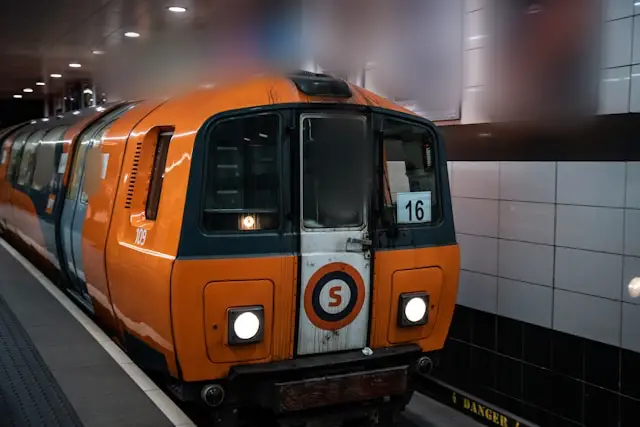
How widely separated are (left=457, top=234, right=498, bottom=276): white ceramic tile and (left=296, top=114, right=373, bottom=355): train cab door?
6.70 ft

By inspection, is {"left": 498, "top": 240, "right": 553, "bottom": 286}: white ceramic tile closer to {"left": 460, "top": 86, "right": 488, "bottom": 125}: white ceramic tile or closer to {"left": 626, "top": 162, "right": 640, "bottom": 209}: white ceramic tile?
{"left": 626, "top": 162, "right": 640, "bottom": 209}: white ceramic tile

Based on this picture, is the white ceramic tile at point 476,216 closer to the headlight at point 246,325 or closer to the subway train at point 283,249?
the subway train at point 283,249

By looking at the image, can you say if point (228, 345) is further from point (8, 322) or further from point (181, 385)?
point (8, 322)

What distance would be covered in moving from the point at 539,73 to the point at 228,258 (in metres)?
2.67

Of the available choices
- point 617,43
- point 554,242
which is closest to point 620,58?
point 617,43

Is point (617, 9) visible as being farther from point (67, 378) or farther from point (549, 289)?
point (67, 378)

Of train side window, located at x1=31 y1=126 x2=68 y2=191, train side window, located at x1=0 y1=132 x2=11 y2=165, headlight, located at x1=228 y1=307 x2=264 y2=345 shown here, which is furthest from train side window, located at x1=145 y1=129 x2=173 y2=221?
train side window, located at x1=0 y1=132 x2=11 y2=165

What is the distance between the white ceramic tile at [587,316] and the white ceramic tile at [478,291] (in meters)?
0.69

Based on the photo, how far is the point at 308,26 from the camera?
7000 mm

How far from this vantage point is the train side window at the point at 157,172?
14.3ft

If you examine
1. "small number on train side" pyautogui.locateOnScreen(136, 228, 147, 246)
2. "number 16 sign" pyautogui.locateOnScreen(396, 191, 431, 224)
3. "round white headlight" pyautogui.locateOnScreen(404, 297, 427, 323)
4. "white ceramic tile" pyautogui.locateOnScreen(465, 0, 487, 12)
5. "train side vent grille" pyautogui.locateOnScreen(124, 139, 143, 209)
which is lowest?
"round white headlight" pyautogui.locateOnScreen(404, 297, 427, 323)

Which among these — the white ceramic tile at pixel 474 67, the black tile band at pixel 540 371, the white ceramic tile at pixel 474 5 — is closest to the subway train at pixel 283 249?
the black tile band at pixel 540 371

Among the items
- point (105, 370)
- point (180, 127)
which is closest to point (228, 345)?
point (105, 370)

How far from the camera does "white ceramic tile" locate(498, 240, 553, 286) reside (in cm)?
541
